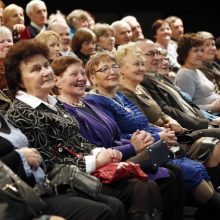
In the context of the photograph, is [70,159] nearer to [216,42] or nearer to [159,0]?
[216,42]

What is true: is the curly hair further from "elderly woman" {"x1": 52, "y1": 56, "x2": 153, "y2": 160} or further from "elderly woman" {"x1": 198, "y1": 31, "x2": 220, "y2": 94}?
"elderly woman" {"x1": 198, "y1": 31, "x2": 220, "y2": 94}

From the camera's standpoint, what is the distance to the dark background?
9.73 m

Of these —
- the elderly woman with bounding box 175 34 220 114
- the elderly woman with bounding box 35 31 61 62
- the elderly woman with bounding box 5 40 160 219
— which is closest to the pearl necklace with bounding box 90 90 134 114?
the elderly woman with bounding box 5 40 160 219

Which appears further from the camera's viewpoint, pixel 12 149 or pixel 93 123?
pixel 93 123

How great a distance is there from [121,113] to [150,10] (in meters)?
5.73

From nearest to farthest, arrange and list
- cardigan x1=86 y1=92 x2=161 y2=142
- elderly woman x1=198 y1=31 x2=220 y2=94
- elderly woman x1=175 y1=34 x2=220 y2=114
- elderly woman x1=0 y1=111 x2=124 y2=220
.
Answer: elderly woman x1=0 y1=111 x2=124 y2=220, cardigan x1=86 y1=92 x2=161 y2=142, elderly woman x1=175 y1=34 x2=220 y2=114, elderly woman x1=198 y1=31 x2=220 y2=94

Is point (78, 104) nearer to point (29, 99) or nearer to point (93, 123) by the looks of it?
point (93, 123)

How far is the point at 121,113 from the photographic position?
14.3ft

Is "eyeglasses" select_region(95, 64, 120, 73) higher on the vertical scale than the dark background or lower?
higher

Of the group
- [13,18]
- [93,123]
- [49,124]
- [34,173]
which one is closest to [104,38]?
[13,18]

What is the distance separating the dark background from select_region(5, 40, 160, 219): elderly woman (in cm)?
606

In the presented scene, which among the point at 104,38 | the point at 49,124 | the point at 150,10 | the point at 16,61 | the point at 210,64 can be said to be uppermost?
the point at 16,61

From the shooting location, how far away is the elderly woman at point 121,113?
14.2 ft

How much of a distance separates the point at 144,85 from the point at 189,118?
39 cm
